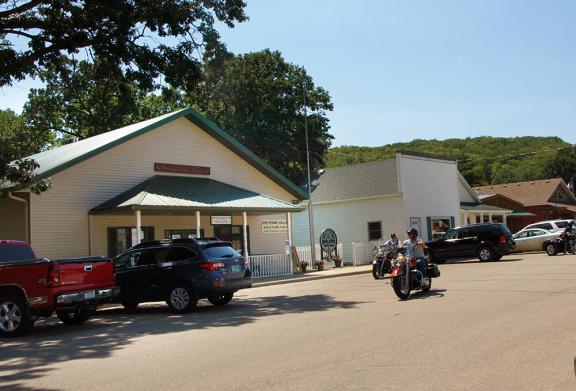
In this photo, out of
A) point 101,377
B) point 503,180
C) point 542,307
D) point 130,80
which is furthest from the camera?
point 503,180

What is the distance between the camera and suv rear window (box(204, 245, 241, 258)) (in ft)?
48.0

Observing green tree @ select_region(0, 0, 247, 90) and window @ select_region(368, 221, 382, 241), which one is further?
window @ select_region(368, 221, 382, 241)

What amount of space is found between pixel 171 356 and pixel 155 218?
54.2ft

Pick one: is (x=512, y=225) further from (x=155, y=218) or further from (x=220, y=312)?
(x=220, y=312)

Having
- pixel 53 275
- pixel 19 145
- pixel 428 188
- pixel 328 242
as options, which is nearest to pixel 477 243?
pixel 328 242

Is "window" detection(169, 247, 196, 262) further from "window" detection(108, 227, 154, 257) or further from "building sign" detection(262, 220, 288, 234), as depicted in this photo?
"building sign" detection(262, 220, 288, 234)

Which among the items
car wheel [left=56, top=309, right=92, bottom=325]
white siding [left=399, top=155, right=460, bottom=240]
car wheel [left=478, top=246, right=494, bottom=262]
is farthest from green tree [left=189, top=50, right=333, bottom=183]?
car wheel [left=56, top=309, right=92, bottom=325]

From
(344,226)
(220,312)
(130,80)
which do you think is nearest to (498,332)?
(220,312)

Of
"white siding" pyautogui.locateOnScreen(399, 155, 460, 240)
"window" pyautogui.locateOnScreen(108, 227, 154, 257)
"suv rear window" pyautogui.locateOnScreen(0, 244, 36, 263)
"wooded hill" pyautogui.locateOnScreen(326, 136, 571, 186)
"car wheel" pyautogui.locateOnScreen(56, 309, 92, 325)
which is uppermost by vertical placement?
"wooded hill" pyautogui.locateOnScreen(326, 136, 571, 186)

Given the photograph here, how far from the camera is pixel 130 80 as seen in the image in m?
19.2

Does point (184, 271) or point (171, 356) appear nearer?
point (171, 356)

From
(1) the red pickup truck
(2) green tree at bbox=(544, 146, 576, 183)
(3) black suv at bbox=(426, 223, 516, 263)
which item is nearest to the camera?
(1) the red pickup truck

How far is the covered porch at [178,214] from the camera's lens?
848 inches

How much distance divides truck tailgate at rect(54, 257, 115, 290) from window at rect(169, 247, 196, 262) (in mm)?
1739
